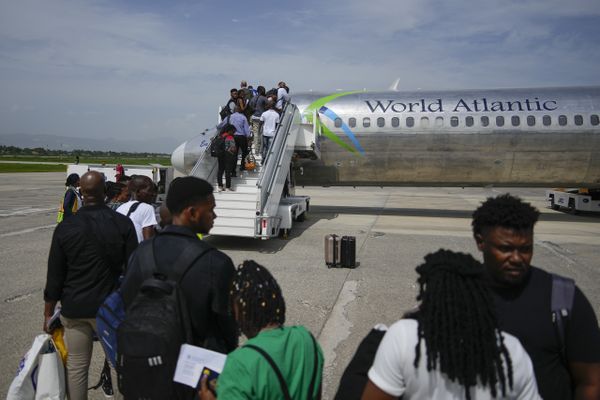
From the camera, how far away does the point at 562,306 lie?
208 cm

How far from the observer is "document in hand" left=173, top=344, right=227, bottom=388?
210 centimetres

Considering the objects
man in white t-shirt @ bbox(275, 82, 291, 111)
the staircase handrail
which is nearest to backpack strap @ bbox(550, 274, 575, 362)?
the staircase handrail

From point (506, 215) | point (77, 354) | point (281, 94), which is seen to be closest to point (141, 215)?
point (77, 354)

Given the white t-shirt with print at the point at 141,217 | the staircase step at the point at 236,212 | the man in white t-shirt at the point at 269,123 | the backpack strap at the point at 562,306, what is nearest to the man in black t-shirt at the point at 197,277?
the backpack strap at the point at 562,306

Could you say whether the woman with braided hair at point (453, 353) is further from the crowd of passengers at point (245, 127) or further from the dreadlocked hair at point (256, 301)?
the crowd of passengers at point (245, 127)

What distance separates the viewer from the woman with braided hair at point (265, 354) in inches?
71.7

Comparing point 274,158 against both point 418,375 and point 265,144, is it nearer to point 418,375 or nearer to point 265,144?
point 265,144

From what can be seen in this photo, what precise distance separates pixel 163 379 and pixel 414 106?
1390cm

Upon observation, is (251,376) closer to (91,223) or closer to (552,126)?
(91,223)

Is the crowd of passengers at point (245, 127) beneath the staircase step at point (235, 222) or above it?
above

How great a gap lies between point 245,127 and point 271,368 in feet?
31.6

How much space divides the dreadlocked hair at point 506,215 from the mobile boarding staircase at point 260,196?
7.38 metres

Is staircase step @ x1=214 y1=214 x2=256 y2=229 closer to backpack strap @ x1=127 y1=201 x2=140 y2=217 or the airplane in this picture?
backpack strap @ x1=127 y1=201 x2=140 y2=217

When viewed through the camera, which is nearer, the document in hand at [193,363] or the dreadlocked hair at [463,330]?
the dreadlocked hair at [463,330]
